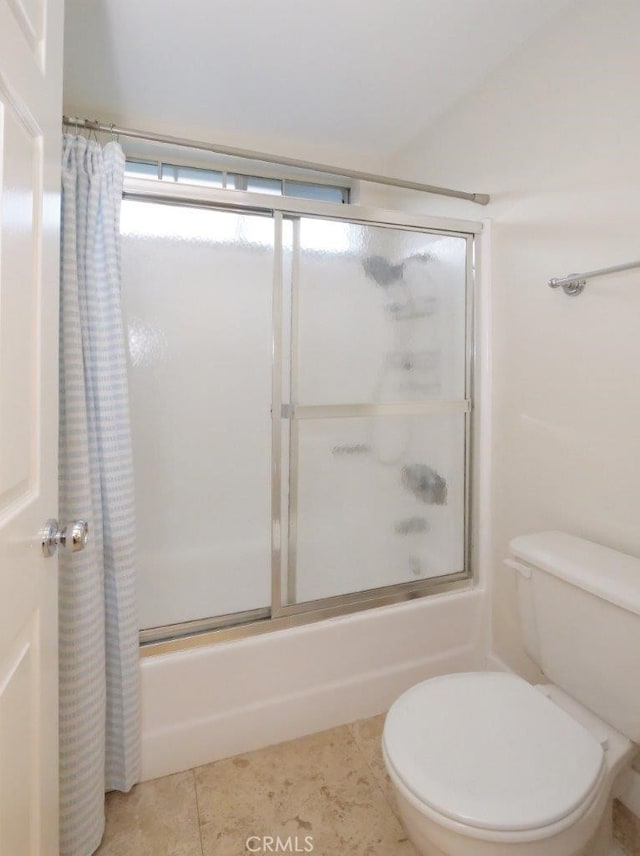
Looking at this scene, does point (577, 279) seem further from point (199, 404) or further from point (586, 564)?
point (199, 404)

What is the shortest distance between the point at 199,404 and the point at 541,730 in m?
1.47

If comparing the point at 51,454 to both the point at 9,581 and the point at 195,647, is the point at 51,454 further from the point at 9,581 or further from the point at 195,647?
the point at 195,647

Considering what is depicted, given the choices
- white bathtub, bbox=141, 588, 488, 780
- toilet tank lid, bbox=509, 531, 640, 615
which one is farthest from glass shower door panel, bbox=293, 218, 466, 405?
white bathtub, bbox=141, 588, 488, 780

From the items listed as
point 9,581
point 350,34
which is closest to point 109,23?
point 350,34

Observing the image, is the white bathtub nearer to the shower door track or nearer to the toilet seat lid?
the shower door track

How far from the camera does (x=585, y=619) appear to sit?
114 centimetres

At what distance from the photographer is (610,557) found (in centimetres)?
122

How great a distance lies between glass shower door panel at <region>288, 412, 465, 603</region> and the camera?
5.82ft

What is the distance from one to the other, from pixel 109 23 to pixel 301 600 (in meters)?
2.02

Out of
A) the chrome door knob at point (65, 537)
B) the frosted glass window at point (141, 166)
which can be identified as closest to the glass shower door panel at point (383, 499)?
the chrome door knob at point (65, 537)

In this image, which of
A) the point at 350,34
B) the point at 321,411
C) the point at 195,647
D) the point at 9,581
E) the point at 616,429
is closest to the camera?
the point at 9,581

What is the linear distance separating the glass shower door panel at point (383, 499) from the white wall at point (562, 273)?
0.20 metres

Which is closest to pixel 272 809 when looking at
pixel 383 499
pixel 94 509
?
pixel 94 509

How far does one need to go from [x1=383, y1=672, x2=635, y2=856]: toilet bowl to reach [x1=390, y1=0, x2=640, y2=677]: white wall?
0.53 meters
